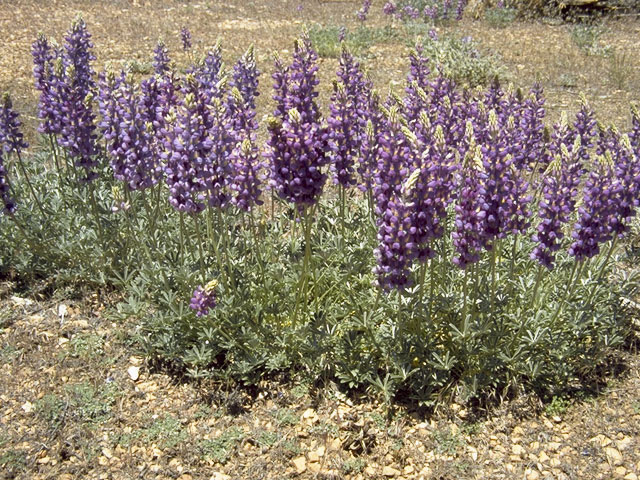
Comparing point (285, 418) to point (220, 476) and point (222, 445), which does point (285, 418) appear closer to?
point (222, 445)

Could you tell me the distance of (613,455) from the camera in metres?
4.15

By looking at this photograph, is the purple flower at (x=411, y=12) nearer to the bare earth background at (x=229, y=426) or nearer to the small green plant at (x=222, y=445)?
the bare earth background at (x=229, y=426)

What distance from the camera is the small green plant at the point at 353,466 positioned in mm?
4113

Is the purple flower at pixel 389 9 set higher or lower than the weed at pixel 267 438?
higher

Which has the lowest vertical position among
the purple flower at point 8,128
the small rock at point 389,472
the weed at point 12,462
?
the weed at point 12,462

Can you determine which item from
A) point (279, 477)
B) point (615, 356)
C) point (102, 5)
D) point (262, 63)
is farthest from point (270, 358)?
point (102, 5)

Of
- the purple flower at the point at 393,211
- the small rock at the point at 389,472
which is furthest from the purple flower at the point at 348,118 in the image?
the small rock at the point at 389,472

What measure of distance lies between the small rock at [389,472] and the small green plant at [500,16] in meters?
13.5

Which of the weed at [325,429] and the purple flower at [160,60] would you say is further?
the purple flower at [160,60]

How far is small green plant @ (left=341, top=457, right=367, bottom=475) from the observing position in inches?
162

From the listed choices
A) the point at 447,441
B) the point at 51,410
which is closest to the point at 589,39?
the point at 447,441

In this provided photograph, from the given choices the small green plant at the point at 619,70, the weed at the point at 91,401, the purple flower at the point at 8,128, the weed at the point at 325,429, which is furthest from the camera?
the small green plant at the point at 619,70

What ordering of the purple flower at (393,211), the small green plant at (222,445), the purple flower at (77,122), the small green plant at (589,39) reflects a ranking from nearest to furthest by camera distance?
the purple flower at (393,211) → the small green plant at (222,445) → the purple flower at (77,122) → the small green plant at (589,39)

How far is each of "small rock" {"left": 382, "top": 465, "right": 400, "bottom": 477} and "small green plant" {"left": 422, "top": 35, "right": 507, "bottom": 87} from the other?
7329 mm
